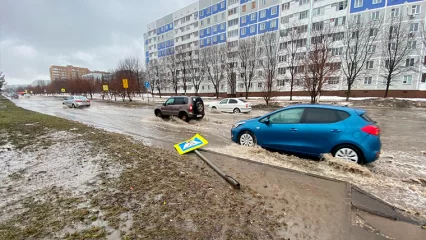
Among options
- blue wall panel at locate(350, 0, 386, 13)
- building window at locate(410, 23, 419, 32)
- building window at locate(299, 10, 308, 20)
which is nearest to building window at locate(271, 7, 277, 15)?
building window at locate(299, 10, 308, 20)

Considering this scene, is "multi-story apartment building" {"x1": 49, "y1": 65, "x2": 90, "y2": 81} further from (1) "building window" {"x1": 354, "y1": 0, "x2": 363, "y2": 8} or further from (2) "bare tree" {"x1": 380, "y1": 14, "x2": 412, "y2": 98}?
(2) "bare tree" {"x1": 380, "y1": 14, "x2": 412, "y2": 98}

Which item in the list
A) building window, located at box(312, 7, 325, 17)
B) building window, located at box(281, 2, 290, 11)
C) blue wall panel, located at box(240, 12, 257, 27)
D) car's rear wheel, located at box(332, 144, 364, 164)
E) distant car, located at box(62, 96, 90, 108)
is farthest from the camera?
blue wall panel, located at box(240, 12, 257, 27)

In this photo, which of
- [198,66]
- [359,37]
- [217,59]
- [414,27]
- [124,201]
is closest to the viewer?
[124,201]

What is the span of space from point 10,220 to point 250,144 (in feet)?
18.6

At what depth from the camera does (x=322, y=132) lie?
4.95 metres

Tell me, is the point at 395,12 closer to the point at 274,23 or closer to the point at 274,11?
the point at 274,23

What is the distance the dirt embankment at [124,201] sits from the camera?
2.40 metres

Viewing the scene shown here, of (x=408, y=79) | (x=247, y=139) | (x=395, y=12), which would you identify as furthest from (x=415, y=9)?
(x=247, y=139)

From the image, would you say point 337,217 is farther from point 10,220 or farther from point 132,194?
point 10,220

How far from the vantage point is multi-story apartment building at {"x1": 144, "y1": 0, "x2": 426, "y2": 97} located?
3166 centimetres

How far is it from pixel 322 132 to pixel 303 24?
4506 centimetres

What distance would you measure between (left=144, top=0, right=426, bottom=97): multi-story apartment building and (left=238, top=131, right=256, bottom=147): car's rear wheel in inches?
672

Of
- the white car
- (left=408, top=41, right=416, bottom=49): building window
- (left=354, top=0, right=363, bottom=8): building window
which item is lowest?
the white car

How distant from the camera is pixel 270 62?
3469 cm
